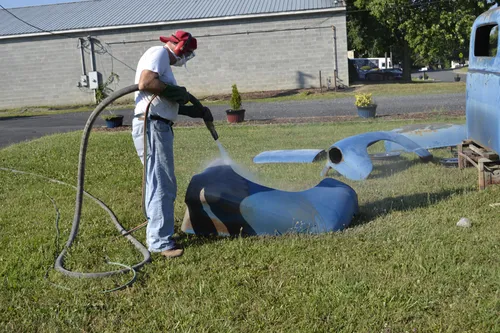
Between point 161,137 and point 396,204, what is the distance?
2586 millimetres

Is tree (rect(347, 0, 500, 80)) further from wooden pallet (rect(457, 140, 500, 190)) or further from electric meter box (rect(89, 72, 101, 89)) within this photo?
wooden pallet (rect(457, 140, 500, 190))

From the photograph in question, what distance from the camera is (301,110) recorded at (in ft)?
57.7

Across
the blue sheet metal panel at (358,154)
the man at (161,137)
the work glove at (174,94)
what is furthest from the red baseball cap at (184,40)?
the blue sheet metal panel at (358,154)

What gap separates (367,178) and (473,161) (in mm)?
1258

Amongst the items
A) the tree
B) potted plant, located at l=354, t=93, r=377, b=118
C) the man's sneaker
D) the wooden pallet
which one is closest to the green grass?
the tree

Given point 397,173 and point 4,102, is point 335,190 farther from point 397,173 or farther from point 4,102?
point 4,102

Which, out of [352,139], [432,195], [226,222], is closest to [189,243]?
[226,222]

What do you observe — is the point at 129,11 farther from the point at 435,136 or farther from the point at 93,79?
the point at 435,136

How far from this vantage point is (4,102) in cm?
2820

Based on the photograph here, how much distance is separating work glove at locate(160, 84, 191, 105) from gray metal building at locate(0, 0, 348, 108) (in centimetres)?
2207

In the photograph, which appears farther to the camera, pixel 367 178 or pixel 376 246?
pixel 367 178

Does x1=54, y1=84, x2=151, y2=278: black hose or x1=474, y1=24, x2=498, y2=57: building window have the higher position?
x1=474, y1=24, x2=498, y2=57: building window

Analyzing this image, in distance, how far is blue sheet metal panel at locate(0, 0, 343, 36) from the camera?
26.2m

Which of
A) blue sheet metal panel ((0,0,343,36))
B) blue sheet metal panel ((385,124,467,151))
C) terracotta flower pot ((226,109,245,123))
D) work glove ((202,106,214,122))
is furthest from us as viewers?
blue sheet metal panel ((0,0,343,36))
